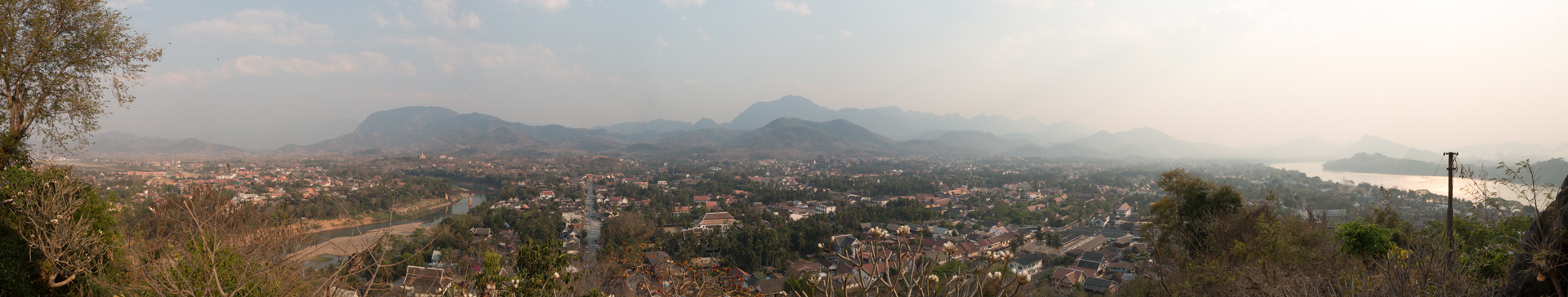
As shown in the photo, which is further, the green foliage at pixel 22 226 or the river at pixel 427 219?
the river at pixel 427 219

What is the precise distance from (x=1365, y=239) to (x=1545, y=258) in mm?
3257

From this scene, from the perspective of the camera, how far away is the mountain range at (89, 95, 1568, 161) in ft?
221

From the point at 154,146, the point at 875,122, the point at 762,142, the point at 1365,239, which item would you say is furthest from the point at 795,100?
the point at 1365,239

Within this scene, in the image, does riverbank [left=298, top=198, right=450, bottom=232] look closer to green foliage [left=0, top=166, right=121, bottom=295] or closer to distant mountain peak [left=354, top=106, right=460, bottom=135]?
green foliage [left=0, top=166, right=121, bottom=295]

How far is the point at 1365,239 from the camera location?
4.65 m

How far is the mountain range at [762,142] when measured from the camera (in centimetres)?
6738

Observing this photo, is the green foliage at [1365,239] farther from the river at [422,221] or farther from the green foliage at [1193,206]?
the river at [422,221]

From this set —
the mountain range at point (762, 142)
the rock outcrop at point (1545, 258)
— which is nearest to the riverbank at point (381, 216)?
the rock outcrop at point (1545, 258)

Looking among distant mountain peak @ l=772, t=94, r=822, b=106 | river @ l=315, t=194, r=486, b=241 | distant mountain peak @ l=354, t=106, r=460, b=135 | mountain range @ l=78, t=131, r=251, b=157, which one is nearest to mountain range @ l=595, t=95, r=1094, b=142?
distant mountain peak @ l=772, t=94, r=822, b=106

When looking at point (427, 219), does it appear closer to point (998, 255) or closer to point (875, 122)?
point (998, 255)

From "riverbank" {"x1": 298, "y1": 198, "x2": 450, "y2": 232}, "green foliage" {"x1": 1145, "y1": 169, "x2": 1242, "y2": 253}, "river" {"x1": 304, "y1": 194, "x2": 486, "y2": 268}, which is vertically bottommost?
"river" {"x1": 304, "y1": 194, "x2": 486, "y2": 268}

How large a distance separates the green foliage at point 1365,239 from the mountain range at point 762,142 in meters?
43.6

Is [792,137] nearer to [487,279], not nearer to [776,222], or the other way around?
[776,222]

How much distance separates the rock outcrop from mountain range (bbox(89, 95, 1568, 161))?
4634 cm
